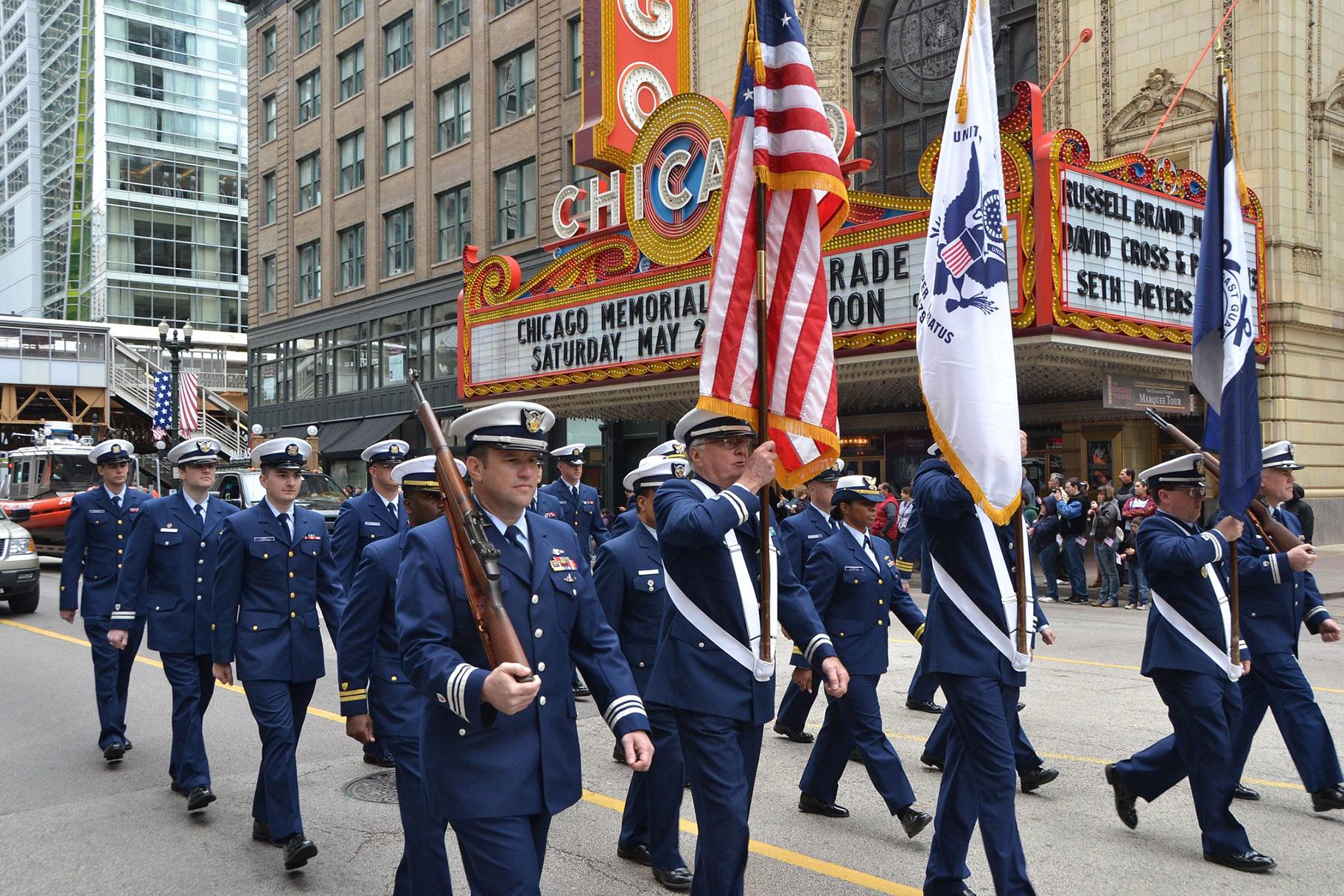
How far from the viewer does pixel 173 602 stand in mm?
6984

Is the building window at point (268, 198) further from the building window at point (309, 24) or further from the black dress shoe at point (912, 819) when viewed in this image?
the black dress shoe at point (912, 819)

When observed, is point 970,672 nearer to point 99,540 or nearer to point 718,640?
point 718,640

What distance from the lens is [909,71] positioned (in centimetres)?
2342

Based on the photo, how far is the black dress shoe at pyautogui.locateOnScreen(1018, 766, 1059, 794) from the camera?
645 centimetres

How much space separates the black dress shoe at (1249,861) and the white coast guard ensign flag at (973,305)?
6.32ft

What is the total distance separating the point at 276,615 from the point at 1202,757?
4.48 meters

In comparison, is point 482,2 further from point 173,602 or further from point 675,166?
point 173,602

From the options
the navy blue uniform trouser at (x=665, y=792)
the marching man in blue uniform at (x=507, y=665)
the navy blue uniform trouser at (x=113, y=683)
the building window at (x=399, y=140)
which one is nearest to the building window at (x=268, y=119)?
the building window at (x=399, y=140)

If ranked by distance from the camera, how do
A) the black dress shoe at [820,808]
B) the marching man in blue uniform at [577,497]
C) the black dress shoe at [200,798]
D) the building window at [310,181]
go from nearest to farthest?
the black dress shoe at [820,808], the black dress shoe at [200,798], the marching man in blue uniform at [577,497], the building window at [310,181]

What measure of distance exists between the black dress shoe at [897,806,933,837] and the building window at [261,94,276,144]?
1622 inches

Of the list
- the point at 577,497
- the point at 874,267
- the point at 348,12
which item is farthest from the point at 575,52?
the point at 577,497

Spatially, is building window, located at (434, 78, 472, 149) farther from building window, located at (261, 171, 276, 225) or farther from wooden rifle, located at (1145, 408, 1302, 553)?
wooden rifle, located at (1145, 408, 1302, 553)

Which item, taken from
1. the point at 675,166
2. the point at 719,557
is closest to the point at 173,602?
the point at 719,557

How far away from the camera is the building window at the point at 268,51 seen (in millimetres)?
41469
